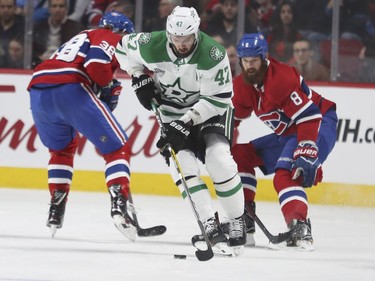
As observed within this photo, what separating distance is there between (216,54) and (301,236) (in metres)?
1.01

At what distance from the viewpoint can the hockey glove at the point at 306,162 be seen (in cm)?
554

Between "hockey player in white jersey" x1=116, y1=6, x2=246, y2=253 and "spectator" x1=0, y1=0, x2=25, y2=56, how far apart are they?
3173 millimetres

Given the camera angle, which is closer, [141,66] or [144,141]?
[141,66]

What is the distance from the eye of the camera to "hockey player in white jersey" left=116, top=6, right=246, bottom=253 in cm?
507

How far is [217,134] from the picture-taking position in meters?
5.21

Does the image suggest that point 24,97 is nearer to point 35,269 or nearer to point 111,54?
point 111,54

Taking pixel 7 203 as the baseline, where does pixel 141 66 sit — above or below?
above

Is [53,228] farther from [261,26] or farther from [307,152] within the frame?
[261,26]

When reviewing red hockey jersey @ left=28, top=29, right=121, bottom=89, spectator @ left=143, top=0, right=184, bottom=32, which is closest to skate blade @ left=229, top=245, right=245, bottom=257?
red hockey jersey @ left=28, top=29, right=121, bottom=89

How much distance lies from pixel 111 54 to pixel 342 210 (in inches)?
94.4

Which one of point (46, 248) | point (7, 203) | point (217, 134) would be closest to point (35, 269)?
point (46, 248)

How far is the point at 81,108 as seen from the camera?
5566 mm

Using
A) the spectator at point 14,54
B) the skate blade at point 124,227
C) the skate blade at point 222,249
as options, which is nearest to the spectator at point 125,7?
the spectator at point 14,54

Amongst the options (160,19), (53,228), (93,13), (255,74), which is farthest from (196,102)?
(93,13)
